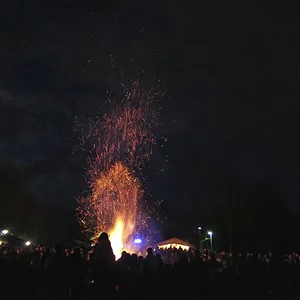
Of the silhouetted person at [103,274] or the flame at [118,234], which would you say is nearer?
the silhouetted person at [103,274]

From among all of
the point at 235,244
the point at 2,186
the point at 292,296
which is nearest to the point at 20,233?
the point at 2,186

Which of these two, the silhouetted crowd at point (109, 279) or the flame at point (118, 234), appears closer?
the silhouetted crowd at point (109, 279)

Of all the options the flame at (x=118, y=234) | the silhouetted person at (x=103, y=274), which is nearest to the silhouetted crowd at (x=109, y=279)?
the silhouetted person at (x=103, y=274)

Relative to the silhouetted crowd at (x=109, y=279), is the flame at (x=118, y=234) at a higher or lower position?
higher

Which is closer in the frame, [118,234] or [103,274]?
[103,274]

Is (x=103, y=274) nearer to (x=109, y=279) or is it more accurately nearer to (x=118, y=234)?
(x=109, y=279)

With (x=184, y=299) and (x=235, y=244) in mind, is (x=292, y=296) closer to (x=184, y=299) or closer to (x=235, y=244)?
(x=184, y=299)

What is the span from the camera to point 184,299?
36.5 feet

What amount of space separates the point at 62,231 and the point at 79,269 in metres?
97.6

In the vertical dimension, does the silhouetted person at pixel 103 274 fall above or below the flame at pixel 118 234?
below

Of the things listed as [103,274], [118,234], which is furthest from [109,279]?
[118,234]

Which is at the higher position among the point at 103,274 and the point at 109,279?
the point at 103,274

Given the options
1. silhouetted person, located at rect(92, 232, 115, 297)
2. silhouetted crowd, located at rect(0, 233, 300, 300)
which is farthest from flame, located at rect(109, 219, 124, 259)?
silhouetted person, located at rect(92, 232, 115, 297)

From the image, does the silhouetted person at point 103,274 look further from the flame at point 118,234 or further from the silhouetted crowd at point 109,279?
the flame at point 118,234
